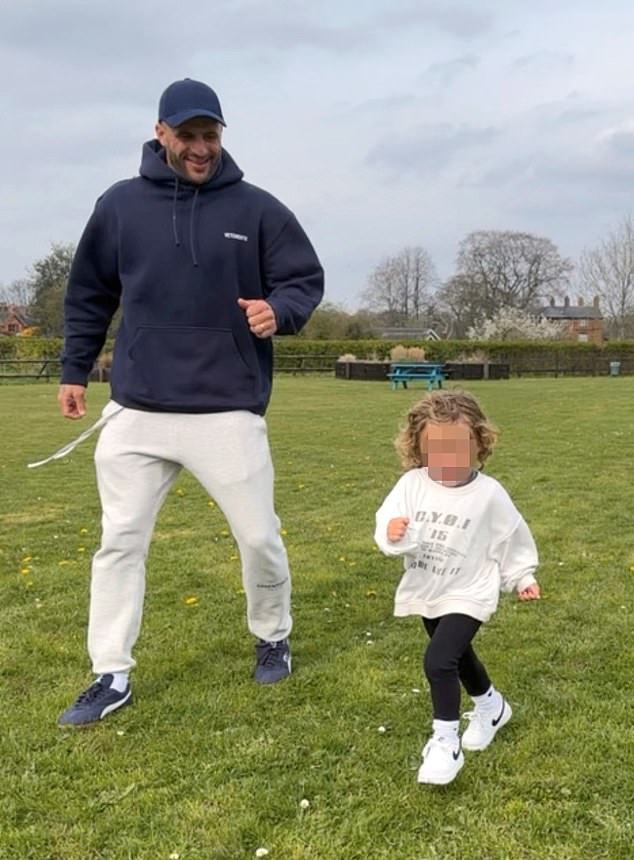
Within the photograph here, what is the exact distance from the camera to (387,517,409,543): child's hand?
296 cm

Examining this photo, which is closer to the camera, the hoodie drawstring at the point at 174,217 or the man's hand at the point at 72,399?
the hoodie drawstring at the point at 174,217

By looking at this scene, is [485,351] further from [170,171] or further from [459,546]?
[459,546]

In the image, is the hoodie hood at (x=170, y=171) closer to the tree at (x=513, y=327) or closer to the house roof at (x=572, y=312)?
the tree at (x=513, y=327)

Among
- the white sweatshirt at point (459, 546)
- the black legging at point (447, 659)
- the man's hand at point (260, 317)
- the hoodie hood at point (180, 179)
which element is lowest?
the black legging at point (447, 659)

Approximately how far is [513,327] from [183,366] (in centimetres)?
6094

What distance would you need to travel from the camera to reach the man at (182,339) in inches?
138

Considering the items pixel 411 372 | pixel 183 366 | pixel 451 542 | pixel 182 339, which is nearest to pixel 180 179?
pixel 182 339

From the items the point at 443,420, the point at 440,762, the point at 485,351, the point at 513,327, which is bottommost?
the point at 440,762

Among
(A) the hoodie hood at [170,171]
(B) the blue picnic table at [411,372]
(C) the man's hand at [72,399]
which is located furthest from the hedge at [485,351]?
(A) the hoodie hood at [170,171]

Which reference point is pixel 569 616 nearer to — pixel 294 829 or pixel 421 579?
pixel 421 579

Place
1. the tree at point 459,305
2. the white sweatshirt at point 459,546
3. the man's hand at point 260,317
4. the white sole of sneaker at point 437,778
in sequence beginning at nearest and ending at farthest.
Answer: the white sole of sneaker at point 437,778, the white sweatshirt at point 459,546, the man's hand at point 260,317, the tree at point 459,305

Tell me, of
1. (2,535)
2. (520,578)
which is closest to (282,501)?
(2,535)

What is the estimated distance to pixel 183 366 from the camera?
3.51 meters

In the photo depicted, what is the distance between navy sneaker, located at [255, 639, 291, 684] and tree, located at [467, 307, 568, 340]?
57.8 metres
